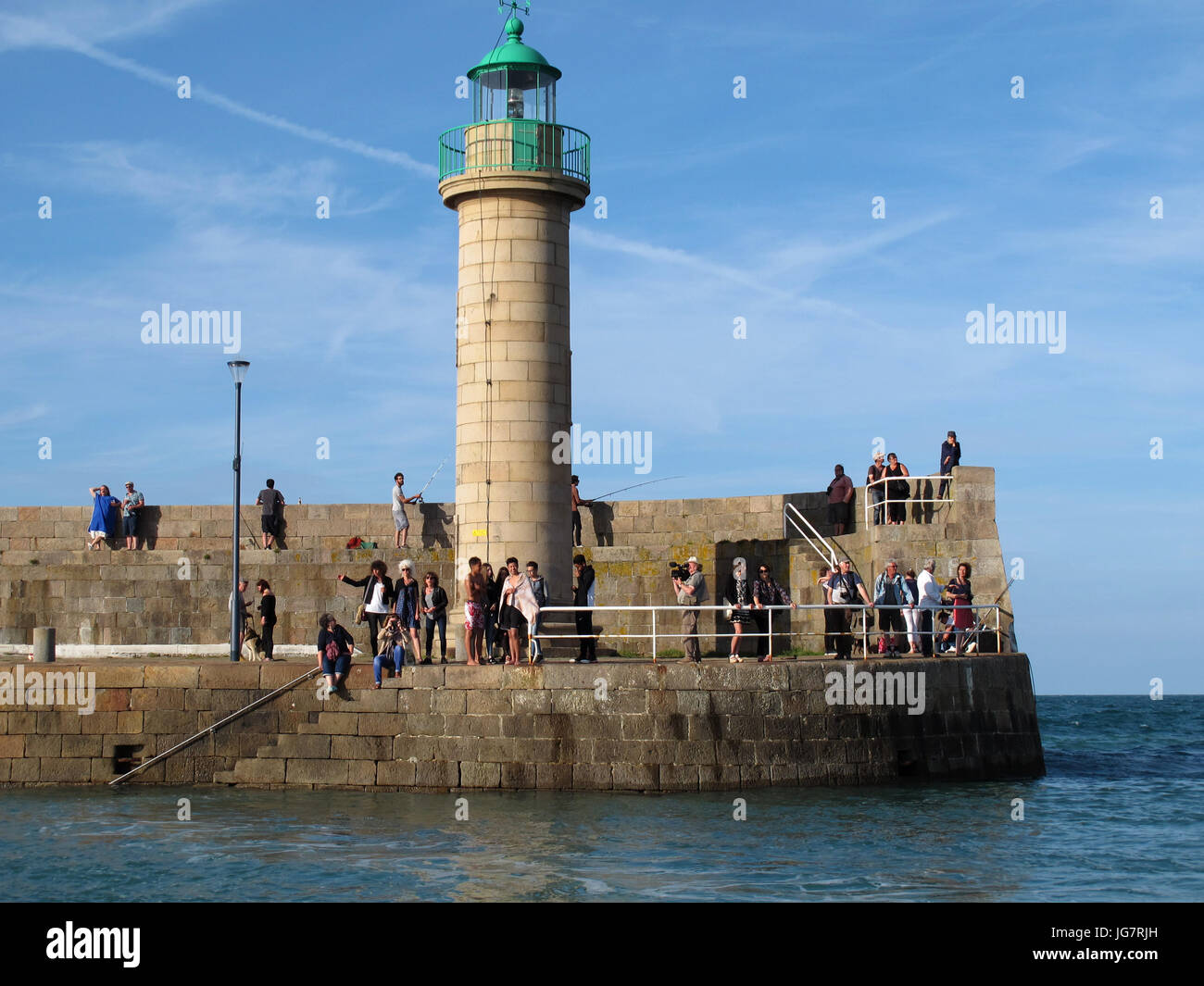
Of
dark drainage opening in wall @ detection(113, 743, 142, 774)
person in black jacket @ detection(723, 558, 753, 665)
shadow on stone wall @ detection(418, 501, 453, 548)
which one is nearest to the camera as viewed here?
person in black jacket @ detection(723, 558, 753, 665)

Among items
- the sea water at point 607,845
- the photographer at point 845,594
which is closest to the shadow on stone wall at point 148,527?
the sea water at point 607,845

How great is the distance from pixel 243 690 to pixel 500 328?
6.02 metres

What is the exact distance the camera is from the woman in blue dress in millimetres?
25484

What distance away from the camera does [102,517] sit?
83.6ft

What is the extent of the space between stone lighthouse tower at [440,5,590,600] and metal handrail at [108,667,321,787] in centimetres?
315

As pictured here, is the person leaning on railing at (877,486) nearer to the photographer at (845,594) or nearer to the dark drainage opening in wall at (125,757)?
the photographer at (845,594)

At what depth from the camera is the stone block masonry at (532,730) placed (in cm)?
1806

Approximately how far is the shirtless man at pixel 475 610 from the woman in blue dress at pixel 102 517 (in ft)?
30.0

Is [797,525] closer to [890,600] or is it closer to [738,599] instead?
[890,600]

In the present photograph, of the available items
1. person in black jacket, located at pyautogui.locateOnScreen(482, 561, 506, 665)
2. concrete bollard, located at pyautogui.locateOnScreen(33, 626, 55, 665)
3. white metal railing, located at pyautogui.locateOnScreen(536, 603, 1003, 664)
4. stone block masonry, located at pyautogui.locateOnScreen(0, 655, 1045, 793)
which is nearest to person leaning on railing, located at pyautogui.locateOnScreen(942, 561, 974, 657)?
white metal railing, located at pyautogui.locateOnScreen(536, 603, 1003, 664)

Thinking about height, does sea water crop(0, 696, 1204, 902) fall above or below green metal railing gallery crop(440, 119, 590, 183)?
below

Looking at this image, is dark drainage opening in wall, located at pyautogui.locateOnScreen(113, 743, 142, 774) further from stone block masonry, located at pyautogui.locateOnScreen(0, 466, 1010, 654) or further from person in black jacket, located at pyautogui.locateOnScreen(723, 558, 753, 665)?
person in black jacket, located at pyautogui.locateOnScreen(723, 558, 753, 665)
